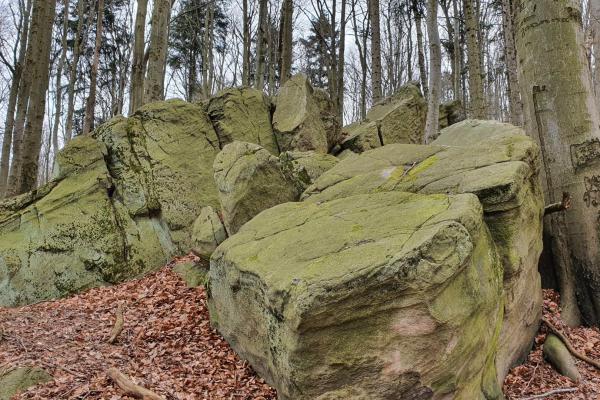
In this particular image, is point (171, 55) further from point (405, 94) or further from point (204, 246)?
point (204, 246)

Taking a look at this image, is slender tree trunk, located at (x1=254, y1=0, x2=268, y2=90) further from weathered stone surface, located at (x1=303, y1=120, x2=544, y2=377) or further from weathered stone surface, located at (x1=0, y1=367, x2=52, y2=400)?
weathered stone surface, located at (x1=0, y1=367, x2=52, y2=400)

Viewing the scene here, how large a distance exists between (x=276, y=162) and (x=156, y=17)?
6798 mm

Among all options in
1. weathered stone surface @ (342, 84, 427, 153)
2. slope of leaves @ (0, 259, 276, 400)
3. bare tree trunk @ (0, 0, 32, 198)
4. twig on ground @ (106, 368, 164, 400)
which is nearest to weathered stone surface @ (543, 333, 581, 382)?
slope of leaves @ (0, 259, 276, 400)

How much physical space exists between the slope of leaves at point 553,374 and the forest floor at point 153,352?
1 centimetres

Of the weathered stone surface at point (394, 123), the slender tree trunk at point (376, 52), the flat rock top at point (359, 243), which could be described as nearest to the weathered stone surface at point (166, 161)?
the weathered stone surface at point (394, 123)

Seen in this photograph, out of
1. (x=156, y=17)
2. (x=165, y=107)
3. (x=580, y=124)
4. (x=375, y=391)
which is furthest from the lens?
(x=156, y=17)

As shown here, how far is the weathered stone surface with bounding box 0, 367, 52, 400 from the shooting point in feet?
14.1

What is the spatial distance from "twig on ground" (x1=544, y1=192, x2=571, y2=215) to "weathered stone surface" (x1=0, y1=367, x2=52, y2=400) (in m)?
6.45

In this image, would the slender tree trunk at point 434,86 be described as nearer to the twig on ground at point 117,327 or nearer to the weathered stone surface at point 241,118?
the weathered stone surface at point 241,118

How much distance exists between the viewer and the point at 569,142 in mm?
5848

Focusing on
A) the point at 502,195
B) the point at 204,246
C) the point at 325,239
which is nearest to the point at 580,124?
the point at 502,195

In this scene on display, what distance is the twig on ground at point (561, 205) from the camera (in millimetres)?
5741

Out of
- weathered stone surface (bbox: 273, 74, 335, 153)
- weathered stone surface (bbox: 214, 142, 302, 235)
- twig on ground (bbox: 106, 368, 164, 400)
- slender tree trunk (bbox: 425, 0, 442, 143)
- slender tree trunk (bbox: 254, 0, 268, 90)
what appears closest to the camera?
twig on ground (bbox: 106, 368, 164, 400)

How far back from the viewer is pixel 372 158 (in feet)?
22.3
